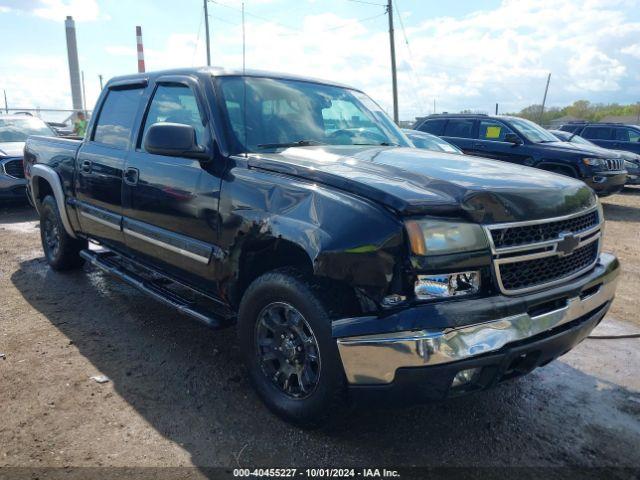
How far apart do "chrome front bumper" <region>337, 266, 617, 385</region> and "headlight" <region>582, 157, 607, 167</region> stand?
27.9ft

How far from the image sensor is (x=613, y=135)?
15.0m

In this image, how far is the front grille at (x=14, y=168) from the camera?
28.4 feet

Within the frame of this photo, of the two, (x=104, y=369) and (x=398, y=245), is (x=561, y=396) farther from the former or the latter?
(x=104, y=369)

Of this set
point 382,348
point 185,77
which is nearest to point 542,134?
point 185,77

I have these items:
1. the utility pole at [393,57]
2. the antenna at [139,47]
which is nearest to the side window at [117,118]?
the utility pole at [393,57]

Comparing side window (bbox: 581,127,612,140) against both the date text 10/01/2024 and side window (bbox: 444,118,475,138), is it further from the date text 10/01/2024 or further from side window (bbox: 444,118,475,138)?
the date text 10/01/2024

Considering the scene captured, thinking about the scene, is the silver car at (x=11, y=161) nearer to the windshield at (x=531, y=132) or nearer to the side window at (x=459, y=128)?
the side window at (x=459, y=128)

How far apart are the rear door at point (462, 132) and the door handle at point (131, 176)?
886 centimetres

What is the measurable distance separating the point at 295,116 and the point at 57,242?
3416 mm

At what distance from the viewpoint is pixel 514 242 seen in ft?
7.55

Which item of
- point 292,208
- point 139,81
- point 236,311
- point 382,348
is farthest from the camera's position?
point 139,81

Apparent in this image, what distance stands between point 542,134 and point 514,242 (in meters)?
9.69

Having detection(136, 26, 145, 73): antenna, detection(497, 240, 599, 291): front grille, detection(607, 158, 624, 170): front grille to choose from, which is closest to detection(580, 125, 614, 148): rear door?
detection(607, 158, 624, 170): front grille

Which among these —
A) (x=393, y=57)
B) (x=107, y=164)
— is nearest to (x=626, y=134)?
(x=393, y=57)
